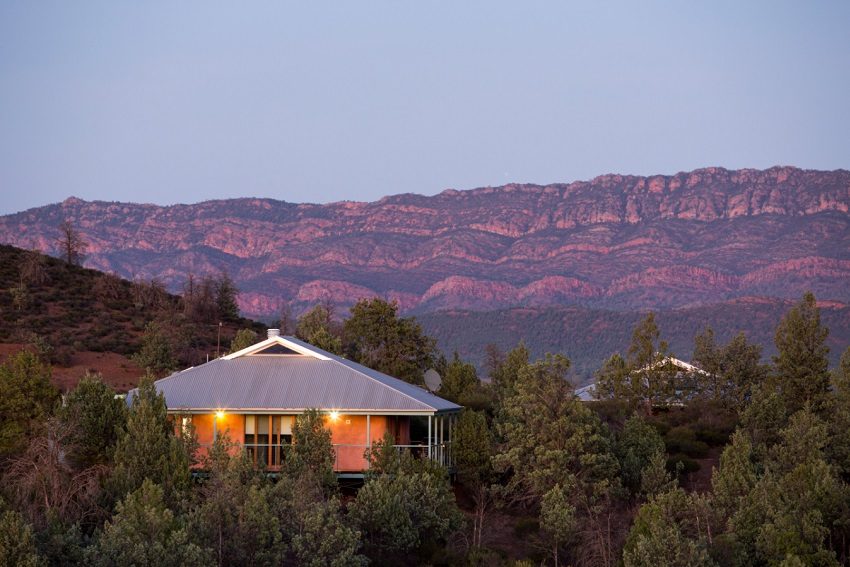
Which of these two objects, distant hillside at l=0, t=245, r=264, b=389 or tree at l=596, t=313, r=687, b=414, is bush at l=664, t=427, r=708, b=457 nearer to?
tree at l=596, t=313, r=687, b=414

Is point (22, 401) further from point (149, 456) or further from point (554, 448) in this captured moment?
point (554, 448)

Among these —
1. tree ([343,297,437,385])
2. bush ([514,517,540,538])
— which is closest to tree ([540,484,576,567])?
bush ([514,517,540,538])

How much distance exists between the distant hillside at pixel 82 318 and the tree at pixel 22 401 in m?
19.0

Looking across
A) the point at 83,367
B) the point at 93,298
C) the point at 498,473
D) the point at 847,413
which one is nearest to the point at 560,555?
the point at 498,473

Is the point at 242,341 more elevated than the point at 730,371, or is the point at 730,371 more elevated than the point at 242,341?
the point at 242,341

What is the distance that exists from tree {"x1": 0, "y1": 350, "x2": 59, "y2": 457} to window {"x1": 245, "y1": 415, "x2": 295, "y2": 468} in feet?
18.8

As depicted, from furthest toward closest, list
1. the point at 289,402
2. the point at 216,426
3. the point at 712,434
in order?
1. the point at 712,434
2. the point at 289,402
3. the point at 216,426

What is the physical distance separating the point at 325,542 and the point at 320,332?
24.2m

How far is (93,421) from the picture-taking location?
3578cm

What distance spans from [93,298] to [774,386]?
1713 inches

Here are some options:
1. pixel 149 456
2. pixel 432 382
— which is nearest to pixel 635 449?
pixel 432 382

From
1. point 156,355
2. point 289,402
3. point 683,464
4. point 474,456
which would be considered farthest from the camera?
point 156,355

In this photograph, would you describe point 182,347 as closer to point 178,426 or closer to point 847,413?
point 178,426

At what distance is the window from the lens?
39344 mm
